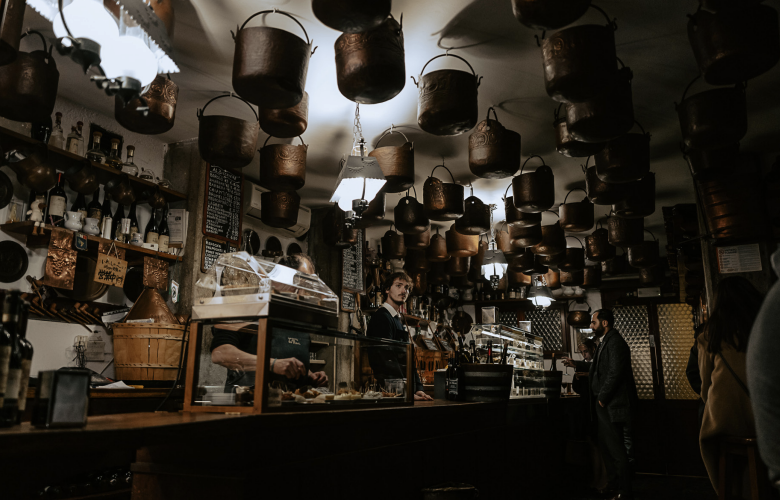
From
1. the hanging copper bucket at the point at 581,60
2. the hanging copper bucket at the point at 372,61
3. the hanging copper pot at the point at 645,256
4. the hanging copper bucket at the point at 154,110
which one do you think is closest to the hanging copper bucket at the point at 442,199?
the hanging copper bucket at the point at 372,61

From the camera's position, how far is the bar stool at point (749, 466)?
3365 mm

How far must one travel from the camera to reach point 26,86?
2.91 metres

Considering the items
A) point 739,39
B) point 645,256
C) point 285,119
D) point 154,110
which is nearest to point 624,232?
point 645,256

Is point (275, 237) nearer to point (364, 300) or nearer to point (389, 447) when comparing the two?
point (364, 300)

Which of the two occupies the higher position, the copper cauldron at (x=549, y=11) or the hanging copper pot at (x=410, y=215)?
the copper cauldron at (x=549, y=11)

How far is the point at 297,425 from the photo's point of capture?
2.27 m

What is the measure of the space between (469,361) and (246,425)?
2.87 meters

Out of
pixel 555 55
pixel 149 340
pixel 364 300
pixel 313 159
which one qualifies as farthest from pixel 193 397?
pixel 364 300

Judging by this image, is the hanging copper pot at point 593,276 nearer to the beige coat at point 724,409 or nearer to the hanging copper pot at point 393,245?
the hanging copper pot at point 393,245

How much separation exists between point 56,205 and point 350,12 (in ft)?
9.76

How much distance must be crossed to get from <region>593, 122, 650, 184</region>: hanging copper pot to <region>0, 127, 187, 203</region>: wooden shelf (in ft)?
11.9

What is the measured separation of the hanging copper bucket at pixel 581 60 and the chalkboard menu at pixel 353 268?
4847 millimetres

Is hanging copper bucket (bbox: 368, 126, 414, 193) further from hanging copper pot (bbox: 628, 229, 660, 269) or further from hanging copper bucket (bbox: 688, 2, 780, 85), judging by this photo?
hanging copper pot (bbox: 628, 229, 660, 269)

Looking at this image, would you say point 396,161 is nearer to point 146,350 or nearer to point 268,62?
point 268,62
